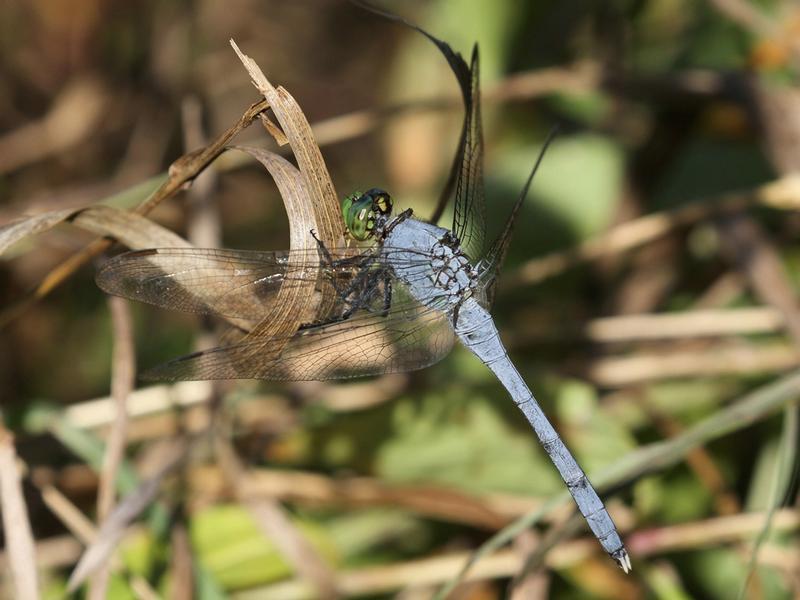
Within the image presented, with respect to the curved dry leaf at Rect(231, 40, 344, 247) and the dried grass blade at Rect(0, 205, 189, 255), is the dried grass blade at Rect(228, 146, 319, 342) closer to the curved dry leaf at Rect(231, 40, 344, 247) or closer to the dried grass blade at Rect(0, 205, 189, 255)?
the curved dry leaf at Rect(231, 40, 344, 247)

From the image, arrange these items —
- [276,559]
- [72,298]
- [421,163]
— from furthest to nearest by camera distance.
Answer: [421,163], [72,298], [276,559]

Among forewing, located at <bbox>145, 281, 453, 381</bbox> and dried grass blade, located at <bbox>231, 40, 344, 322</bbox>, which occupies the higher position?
dried grass blade, located at <bbox>231, 40, 344, 322</bbox>

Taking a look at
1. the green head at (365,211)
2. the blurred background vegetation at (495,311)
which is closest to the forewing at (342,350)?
the green head at (365,211)

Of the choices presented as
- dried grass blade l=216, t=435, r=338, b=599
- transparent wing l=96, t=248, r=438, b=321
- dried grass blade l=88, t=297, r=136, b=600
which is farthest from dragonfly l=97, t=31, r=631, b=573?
dried grass blade l=216, t=435, r=338, b=599

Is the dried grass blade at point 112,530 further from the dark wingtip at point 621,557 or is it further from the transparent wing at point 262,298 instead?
the dark wingtip at point 621,557

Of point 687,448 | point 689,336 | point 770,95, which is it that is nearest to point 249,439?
point 687,448

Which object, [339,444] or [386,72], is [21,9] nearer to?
[386,72]

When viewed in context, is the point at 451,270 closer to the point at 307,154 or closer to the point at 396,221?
the point at 396,221
